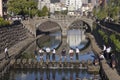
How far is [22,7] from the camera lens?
5074 inches

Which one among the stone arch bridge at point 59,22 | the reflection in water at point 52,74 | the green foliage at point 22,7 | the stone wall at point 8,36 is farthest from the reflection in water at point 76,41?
the reflection in water at point 52,74

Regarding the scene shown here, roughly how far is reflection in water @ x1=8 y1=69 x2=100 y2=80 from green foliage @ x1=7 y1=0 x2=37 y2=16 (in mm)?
78833

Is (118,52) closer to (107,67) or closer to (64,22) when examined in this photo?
(107,67)

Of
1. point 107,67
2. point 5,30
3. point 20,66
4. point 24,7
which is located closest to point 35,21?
point 24,7

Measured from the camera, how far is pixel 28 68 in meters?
50.4

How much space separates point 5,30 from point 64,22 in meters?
55.7

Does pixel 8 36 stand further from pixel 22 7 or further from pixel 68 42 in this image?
pixel 22 7

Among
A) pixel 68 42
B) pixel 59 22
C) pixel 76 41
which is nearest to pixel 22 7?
pixel 59 22

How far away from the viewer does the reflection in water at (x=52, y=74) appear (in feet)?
143

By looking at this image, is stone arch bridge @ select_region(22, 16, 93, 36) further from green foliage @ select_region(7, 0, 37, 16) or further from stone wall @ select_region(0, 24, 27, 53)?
stone wall @ select_region(0, 24, 27, 53)

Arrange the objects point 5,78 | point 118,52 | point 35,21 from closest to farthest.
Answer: point 5,78
point 118,52
point 35,21

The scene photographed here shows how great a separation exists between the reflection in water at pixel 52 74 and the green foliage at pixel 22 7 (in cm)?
7883

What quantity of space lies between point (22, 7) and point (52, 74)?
84.8 metres

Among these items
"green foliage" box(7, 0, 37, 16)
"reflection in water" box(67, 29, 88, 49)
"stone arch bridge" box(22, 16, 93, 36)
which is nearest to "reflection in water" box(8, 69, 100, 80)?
"reflection in water" box(67, 29, 88, 49)
